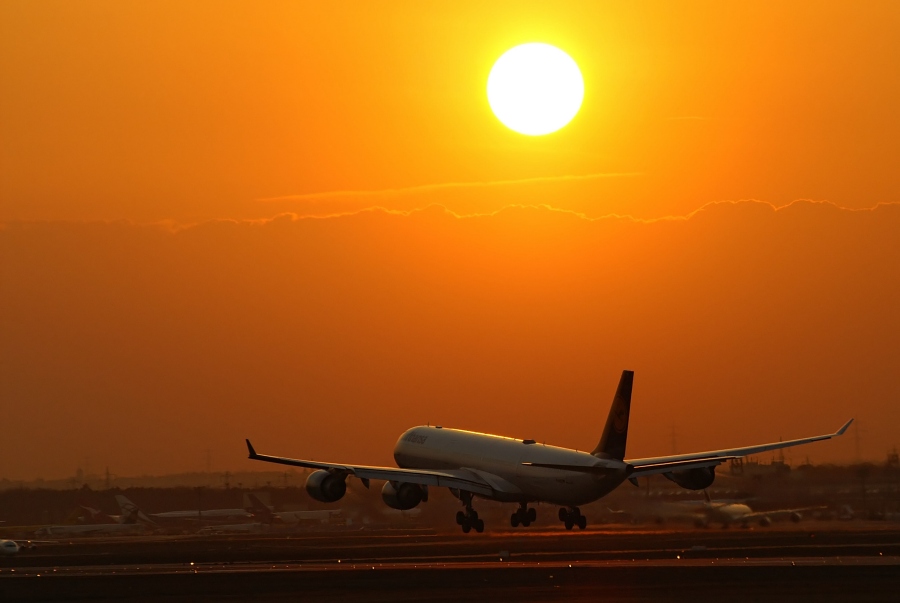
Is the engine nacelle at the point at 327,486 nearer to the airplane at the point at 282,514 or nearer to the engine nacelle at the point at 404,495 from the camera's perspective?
the engine nacelle at the point at 404,495

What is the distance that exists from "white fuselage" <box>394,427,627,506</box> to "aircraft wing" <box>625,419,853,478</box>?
2876 mm

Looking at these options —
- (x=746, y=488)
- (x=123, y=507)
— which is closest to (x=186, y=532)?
(x=123, y=507)

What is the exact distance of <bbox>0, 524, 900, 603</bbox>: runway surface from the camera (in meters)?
39.5

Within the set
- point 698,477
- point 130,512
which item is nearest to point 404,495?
point 698,477

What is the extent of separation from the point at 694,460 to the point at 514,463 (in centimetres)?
942

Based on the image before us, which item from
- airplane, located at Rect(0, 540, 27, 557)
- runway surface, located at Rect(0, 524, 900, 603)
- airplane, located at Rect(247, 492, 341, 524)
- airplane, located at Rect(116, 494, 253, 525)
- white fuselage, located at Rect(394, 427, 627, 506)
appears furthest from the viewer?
airplane, located at Rect(247, 492, 341, 524)

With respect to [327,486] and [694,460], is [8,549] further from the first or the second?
[694,460]

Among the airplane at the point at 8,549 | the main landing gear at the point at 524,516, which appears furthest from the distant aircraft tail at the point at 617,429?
the airplane at the point at 8,549

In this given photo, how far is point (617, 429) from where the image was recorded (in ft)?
215

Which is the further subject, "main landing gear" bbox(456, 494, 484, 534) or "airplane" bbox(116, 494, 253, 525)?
"airplane" bbox(116, 494, 253, 525)

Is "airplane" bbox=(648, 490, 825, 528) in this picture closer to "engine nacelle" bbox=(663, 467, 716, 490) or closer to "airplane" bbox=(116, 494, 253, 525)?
"engine nacelle" bbox=(663, 467, 716, 490)

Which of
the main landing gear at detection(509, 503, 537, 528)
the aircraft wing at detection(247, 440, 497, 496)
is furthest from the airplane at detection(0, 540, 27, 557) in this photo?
the main landing gear at detection(509, 503, 537, 528)

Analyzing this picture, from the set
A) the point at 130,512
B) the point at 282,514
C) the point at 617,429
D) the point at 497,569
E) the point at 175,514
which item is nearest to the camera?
the point at 497,569

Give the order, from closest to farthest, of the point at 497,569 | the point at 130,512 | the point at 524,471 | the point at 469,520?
the point at 497,569 → the point at 524,471 → the point at 469,520 → the point at 130,512
